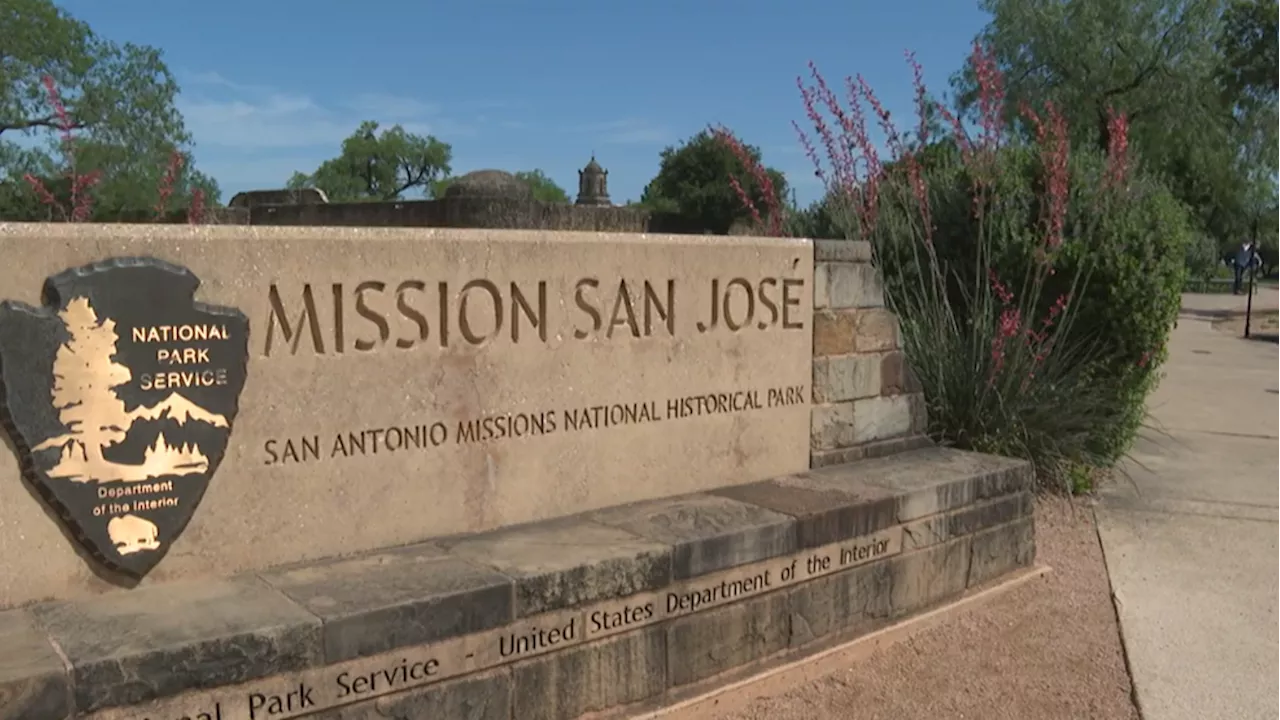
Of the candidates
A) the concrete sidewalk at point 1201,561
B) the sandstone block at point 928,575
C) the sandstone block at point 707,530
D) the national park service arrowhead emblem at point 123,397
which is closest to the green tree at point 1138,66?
the concrete sidewalk at point 1201,561

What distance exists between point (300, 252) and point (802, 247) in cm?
207

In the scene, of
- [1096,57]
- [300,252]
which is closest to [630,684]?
[300,252]

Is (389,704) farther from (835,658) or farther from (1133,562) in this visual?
(1133,562)

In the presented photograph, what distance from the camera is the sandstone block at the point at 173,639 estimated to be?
2.29 metres

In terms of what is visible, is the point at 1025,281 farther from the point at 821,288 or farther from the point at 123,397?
the point at 123,397

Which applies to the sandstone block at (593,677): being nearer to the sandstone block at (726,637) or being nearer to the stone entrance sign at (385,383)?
the sandstone block at (726,637)

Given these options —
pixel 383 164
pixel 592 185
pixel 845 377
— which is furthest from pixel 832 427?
pixel 383 164

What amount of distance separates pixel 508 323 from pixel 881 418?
2.02 metres

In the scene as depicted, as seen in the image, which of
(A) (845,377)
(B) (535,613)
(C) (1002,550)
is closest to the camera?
(B) (535,613)

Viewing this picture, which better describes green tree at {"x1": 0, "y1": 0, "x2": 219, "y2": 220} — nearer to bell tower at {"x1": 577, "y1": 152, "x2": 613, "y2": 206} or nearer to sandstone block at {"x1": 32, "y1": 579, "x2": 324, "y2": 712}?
bell tower at {"x1": 577, "y1": 152, "x2": 613, "y2": 206}

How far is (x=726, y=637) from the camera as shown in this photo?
11.4 feet

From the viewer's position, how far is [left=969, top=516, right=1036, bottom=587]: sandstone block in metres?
4.46

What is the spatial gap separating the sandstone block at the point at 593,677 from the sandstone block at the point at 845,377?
1491 mm

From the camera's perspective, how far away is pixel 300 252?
2.95 metres
